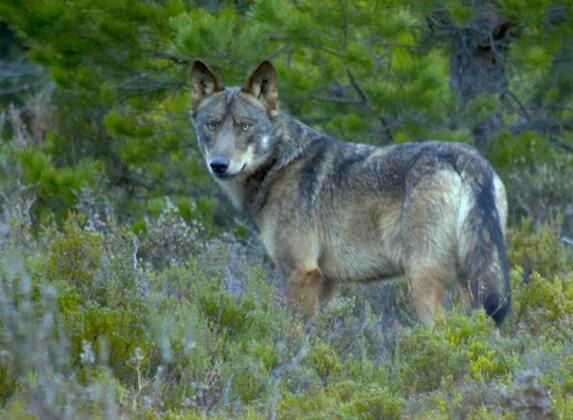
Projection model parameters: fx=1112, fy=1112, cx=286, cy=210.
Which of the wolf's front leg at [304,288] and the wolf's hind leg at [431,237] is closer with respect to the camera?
the wolf's hind leg at [431,237]

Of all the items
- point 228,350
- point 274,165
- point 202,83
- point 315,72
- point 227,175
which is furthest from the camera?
point 315,72

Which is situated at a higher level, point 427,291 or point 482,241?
point 482,241

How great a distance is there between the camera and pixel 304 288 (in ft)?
21.4

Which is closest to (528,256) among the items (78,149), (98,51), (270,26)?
(270,26)

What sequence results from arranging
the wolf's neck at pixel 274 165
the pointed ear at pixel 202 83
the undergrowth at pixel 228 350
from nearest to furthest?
the undergrowth at pixel 228 350 → the wolf's neck at pixel 274 165 → the pointed ear at pixel 202 83

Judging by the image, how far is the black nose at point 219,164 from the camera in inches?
257

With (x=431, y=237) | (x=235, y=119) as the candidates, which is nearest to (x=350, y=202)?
(x=431, y=237)

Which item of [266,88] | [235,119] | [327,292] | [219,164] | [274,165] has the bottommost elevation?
[327,292]

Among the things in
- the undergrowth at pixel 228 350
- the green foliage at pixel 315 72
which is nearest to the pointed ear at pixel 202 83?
the undergrowth at pixel 228 350

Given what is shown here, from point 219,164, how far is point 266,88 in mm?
672

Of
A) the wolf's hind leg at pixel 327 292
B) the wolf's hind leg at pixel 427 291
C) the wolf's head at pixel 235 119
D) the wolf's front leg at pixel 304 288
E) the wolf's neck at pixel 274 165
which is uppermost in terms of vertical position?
the wolf's head at pixel 235 119

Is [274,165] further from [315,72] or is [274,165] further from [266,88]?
[315,72]

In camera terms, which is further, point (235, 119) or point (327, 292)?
point (327, 292)

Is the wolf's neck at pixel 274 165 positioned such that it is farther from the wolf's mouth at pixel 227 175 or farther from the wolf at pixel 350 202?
the wolf's mouth at pixel 227 175
